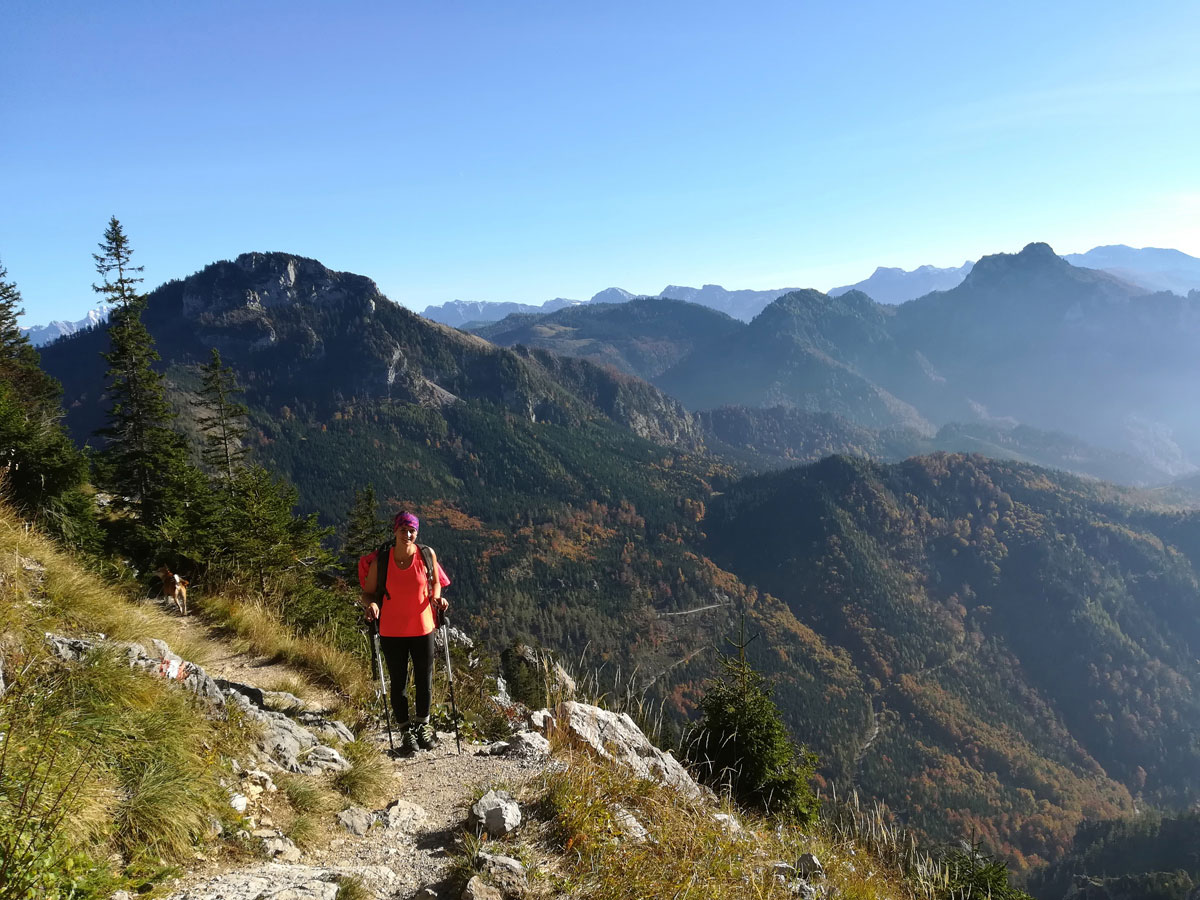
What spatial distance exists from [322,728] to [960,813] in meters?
161

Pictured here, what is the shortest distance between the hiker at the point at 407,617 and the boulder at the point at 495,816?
2.37 meters

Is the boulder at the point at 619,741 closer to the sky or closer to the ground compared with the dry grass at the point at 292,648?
closer to the ground

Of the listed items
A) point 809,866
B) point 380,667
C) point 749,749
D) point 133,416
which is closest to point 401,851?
point 380,667

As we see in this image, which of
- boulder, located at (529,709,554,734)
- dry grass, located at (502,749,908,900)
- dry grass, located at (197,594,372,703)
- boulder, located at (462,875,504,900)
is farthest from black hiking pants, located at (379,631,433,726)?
boulder, located at (462,875,504,900)

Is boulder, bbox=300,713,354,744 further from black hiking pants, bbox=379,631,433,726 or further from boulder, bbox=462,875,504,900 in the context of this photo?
boulder, bbox=462,875,504,900

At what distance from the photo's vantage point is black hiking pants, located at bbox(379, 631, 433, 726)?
7609 mm

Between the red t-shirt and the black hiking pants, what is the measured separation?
163mm

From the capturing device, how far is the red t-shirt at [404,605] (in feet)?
24.5

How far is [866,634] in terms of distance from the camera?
7569 inches

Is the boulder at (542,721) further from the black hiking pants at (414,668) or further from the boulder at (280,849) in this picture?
the boulder at (280,849)

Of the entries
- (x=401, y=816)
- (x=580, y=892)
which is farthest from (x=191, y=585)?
(x=580, y=892)

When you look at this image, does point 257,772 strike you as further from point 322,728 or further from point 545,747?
point 545,747

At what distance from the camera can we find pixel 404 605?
748cm

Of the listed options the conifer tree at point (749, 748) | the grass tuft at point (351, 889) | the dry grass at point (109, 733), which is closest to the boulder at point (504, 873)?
the grass tuft at point (351, 889)
